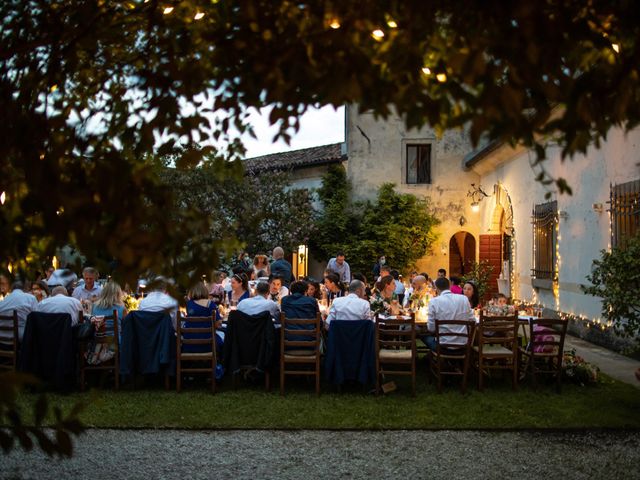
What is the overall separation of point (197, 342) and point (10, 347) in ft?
7.20

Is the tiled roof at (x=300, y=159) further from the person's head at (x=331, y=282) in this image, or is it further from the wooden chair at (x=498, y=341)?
the wooden chair at (x=498, y=341)

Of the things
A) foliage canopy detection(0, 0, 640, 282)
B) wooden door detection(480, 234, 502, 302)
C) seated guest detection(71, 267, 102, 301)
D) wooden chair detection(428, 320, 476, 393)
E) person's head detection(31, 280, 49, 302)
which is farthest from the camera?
wooden door detection(480, 234, 502, 302)

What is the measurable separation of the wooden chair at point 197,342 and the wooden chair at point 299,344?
0.76m

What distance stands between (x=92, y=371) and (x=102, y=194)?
22.1ft

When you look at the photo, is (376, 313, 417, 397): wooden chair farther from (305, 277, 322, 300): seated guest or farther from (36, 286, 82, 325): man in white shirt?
(36, 286, 82, 325): man in white shirt

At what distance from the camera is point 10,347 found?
782cm

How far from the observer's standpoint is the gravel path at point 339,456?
5012mm

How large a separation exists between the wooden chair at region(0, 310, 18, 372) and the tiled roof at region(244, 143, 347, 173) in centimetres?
1619

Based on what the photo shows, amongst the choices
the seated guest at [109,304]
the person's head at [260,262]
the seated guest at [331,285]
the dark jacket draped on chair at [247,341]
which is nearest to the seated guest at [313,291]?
the seated guest at [331,285]

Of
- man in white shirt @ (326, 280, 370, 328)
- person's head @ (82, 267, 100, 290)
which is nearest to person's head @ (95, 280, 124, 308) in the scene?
person's head @ (82, 267, 100, 290)

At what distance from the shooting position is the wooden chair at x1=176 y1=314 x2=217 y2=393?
24.7 ft

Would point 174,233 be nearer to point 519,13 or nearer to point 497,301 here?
point 519,13

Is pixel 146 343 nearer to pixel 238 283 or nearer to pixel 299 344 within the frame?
pixel 299 344

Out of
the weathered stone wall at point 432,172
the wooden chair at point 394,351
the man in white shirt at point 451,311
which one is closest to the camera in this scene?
the wooden chair at point 394,351
